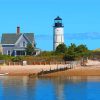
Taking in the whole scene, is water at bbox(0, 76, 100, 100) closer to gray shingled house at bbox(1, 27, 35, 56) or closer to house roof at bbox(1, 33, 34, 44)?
gray shingled house at bbox(1, 27, 35, 56)

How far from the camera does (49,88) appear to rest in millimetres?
50969

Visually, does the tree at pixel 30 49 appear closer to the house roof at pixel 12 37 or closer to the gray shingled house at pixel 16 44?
the gray shingled house at pixel 16 44

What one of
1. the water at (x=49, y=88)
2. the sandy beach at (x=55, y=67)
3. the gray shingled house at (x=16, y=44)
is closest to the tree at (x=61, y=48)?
the gray shingled house at (x=16, y=44)

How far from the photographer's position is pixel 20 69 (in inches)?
2628

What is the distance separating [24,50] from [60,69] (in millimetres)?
18410

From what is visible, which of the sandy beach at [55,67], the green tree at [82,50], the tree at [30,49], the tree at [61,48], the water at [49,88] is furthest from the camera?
the tree at [30,49]

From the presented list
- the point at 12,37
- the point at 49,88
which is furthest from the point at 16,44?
the point at 49,88

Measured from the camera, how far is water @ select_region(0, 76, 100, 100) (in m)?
44.4

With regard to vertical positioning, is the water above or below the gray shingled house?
below

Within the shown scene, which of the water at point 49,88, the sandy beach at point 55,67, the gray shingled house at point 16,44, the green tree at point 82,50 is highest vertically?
the gray shingled house at point 16,44

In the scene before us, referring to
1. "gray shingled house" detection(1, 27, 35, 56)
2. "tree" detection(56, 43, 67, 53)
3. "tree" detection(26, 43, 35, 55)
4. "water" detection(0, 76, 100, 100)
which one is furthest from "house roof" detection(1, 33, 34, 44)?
"water" detection(0, 76, 100, 100)

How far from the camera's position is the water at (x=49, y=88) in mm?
44406

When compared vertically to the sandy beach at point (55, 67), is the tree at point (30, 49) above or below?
above

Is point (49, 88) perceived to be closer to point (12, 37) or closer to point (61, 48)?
point (61, 48)
